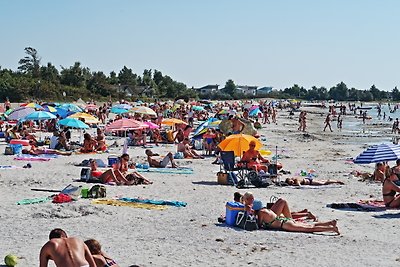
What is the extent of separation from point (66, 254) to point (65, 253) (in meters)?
0.01

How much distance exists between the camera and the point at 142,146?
24.2 metres

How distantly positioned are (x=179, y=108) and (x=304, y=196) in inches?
1259

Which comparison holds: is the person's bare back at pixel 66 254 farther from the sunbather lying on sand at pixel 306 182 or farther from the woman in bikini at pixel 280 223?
the sunbather lying on sand at pixel 306 182

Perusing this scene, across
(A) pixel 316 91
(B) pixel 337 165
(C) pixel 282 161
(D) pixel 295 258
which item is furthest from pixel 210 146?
(A) pixel 316 91

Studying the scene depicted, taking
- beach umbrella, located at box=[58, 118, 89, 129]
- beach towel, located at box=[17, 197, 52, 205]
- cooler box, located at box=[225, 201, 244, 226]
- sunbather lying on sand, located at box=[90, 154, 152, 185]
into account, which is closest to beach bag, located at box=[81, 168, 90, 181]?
sunbather lying on sand, located at box=[90, 154, 152, 185]

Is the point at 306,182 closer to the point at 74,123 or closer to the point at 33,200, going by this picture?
the point at 33,200

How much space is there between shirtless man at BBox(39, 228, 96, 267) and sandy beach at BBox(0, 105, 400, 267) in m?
1.48

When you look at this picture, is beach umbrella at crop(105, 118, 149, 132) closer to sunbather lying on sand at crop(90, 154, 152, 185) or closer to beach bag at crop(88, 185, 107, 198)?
sunbather lying on sand at crop(90, 154, 152, 185)

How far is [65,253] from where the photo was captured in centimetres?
612

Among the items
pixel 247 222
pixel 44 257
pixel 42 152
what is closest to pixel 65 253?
pixel 44 257

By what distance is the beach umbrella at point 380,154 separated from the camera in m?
12.3

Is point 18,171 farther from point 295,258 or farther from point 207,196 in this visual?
point 295,258

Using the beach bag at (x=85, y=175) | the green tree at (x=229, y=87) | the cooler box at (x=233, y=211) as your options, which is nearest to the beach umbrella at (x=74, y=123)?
the beach bag at (x=85, y=175)

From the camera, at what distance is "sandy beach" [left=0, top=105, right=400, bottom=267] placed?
26.5 feet
